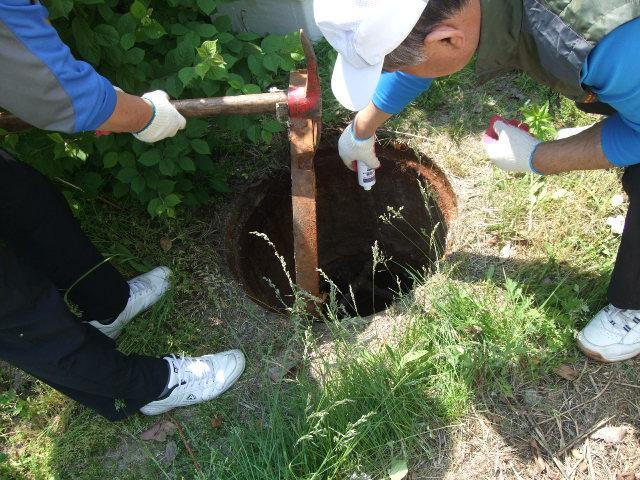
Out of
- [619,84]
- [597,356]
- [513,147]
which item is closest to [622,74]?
[619,84]

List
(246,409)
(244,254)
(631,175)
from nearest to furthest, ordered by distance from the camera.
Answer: (631,175)
(246,409)
(244,254)

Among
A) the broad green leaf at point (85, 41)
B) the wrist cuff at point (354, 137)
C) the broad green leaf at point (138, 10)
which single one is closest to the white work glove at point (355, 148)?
the wrist cuff at point (354, 137)

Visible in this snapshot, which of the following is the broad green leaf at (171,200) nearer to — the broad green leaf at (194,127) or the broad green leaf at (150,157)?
the broad green leaf at (150,157)

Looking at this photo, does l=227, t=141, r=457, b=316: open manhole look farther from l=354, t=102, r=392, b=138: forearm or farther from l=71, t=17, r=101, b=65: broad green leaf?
l=71, t=17, r=101, b=65: broad green leaf

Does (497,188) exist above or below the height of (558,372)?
above

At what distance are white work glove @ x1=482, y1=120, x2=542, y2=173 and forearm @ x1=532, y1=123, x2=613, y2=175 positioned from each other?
0.04 m

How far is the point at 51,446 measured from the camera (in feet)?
7.48

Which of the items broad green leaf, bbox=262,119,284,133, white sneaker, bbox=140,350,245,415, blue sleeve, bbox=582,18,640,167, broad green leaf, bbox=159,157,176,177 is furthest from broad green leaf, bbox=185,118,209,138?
blue sleeve, bbox=582,18,640,167

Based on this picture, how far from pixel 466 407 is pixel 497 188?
106 cm

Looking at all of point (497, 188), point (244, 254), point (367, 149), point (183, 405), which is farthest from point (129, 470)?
point (497, 188)

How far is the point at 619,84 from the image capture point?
143cm

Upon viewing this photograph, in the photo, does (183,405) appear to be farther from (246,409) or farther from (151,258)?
(151,258)

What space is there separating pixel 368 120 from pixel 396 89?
0.22m

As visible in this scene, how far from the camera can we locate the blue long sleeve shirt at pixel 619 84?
136cm
